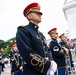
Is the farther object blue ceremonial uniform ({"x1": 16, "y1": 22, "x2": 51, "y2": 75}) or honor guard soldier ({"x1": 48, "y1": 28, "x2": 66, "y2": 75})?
honor guard soldier ({"x1": 48, "y1": 28, "x2": 66, "y2": 75})

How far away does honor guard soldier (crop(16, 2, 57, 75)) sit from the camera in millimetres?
2867

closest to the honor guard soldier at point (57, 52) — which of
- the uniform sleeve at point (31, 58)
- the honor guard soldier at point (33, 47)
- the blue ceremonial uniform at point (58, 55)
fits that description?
the blue ceremonial uniform at point (58, 55)

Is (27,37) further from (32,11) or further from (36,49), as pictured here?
(32,11)

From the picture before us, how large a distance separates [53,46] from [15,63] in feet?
8.57

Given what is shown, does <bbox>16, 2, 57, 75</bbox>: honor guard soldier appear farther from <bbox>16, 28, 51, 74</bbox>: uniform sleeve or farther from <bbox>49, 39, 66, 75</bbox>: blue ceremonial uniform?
<bbox>49, 39, 66, 75</bbox>: blue ceremonial uniform

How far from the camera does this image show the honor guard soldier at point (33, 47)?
2.87m

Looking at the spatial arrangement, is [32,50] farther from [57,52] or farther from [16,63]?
[16,63]

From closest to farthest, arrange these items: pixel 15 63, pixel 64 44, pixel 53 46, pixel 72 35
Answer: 1. pixel 53 46
2. pixel 64 44
3. pixel 15 63
4. pixel 72 35

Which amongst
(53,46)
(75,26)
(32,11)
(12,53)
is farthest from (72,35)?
(32,11)

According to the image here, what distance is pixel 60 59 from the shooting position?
19.4 feet

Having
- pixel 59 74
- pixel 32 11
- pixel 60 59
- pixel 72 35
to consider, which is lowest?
pixel 59 74

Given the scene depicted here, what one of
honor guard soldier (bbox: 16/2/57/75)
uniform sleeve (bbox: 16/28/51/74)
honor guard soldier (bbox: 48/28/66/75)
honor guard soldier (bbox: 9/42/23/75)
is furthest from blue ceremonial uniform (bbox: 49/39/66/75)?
uniform sleeve (bbox: 16/28/51/74)

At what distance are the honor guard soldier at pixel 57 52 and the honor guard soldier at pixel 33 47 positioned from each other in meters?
2.53

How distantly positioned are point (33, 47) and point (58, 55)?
2820 millimetres
